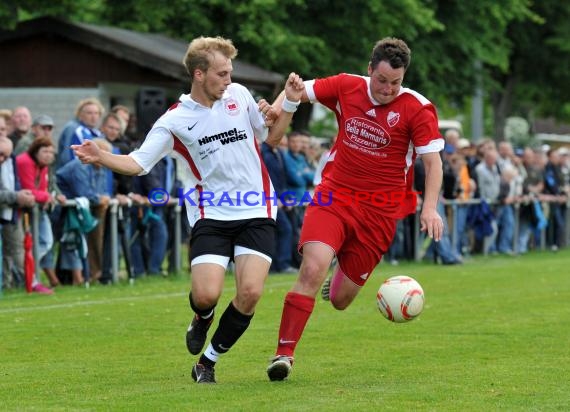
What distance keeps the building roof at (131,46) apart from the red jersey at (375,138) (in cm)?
1493

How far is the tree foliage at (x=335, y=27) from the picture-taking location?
1073 inches

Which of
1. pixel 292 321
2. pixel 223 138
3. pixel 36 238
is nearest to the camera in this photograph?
pixel 223 138

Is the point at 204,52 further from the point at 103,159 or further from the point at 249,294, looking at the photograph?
the point at 249,294

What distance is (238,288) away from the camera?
8.58m

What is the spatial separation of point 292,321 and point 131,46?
16575mm

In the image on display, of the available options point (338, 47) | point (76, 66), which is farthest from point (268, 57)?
point (76, 66)

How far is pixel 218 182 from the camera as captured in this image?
862 cm

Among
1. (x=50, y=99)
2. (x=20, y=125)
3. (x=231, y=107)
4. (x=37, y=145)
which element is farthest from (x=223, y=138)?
(x=50, y=99)

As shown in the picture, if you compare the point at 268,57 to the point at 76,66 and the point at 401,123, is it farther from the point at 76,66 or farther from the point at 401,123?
the point at 401,123

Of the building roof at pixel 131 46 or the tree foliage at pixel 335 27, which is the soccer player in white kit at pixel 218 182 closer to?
the building roof at pixel 131 46

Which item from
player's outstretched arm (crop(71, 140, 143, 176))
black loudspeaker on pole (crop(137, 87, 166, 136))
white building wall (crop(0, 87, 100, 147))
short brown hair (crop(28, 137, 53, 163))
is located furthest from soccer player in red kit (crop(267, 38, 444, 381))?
white building wall (crop(0, 87, 100, 147))

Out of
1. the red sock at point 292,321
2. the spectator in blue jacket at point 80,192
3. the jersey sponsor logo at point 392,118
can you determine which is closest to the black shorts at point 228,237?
the red sock at point 292,321

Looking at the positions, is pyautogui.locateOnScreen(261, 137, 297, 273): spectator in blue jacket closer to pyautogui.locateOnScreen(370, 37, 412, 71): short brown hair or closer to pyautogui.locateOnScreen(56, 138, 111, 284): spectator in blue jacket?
pyautogui.locateOnScreen(56, 138, 111, 284): spectator in blue jacket

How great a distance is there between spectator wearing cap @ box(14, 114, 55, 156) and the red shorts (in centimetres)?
769
